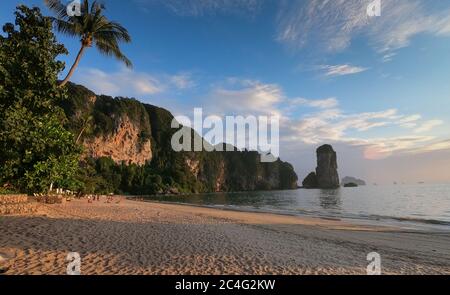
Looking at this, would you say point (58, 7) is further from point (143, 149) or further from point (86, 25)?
point (143, 149)

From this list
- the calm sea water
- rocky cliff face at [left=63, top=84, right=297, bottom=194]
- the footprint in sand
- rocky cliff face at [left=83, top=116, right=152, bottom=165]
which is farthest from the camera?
rocky cliff face at [left=83, top=116, right=152, bottom=165]

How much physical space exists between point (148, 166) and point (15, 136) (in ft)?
437

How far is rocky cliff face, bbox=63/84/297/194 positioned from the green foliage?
77.9 metres

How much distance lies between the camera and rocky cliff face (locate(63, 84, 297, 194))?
4454 inches

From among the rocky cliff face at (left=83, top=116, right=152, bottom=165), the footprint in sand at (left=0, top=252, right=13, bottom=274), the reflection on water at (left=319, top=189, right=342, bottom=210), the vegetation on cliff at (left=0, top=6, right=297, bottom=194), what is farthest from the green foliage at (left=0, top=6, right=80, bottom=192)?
the rocky cliff face at (left=83, top=116, right=152, bottom=165)

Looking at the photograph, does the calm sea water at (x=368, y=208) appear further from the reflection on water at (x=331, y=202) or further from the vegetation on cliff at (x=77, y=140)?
the vegetation on cliff at (x=77, y=140)

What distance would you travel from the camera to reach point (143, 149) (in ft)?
456

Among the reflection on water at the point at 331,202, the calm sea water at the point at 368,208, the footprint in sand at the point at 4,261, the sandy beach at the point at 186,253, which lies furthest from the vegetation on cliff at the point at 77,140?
the reflection on water at the point at 331,202

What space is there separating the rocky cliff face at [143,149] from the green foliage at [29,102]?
7789 centimetres

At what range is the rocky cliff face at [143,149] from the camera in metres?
113

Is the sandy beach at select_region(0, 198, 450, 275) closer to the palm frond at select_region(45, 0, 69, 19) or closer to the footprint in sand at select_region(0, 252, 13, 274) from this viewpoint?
the footprint in sand at select_region(0, 252, 13, 274)
